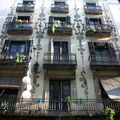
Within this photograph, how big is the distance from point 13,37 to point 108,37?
690cm

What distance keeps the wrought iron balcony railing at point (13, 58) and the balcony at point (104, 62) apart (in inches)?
169

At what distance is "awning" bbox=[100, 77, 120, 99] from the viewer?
43.7 ft

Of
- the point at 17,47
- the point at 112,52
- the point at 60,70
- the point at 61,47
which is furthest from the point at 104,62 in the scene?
the point at 17,47

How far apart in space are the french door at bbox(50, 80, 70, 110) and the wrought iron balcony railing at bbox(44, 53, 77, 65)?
125 cm

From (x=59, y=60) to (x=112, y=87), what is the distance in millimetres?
3742

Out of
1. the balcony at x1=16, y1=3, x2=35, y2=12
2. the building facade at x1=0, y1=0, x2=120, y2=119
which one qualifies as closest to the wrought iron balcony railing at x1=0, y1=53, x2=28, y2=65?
the building facade at x1=0, y1=0, x2=120, y2=119

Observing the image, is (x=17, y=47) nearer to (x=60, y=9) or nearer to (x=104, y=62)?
(x=60, y=9)

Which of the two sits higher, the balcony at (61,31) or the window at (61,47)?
the balcony at (61,31)

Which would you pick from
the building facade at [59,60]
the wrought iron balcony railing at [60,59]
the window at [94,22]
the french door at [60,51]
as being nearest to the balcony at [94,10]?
the building facade at [59,60]

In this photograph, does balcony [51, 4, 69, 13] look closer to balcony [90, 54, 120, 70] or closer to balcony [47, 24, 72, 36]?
balcony [47, 24, 72, 36]

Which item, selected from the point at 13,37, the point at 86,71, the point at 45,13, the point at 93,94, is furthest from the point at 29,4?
the point at 93,94

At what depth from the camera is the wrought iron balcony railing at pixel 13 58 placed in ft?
48.0

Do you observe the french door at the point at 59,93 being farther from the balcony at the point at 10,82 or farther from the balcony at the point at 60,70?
the balcony at the point at 10,82

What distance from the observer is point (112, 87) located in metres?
13.8
